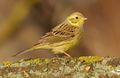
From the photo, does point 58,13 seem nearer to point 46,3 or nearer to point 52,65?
point 46,3

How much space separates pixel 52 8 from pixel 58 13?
0.14 m

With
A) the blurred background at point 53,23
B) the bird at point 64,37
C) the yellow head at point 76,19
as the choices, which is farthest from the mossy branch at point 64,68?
the blurred background at point 53,23

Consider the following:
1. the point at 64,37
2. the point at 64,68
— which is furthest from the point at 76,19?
the point at 64,68

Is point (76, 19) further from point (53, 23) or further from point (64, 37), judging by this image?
point (53, 23)

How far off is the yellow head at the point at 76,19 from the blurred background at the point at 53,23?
125 inches

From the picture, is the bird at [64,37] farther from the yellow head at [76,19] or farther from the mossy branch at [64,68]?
the mossy branch at [64,68]

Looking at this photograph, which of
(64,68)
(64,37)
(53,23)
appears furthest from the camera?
(53,23)

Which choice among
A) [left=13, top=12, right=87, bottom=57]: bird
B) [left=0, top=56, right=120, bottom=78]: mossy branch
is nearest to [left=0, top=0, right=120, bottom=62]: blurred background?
[left=13, top=12, right=87, bottom=57]: bird

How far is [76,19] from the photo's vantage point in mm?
6578

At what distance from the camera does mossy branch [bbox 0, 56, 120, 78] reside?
4.99 meters

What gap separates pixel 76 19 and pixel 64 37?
9.3 inches

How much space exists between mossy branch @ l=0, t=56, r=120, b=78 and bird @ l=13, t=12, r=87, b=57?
100 cm

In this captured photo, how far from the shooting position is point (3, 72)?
16.6 feet

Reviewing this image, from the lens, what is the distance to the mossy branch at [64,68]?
4.99m
